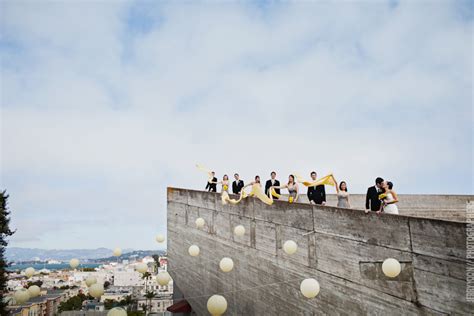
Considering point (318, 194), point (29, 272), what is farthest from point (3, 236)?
point (318, 194)

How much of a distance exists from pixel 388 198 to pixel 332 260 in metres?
1.62

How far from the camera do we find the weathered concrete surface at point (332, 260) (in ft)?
15.7

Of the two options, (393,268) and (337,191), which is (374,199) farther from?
(393,268)

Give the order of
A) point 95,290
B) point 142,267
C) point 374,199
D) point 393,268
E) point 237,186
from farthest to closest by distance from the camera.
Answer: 1. point 237,186
2. point 142,267
3. point 95,290
4. point 374,199
5. point 393,268

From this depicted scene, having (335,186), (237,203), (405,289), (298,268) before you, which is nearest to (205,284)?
(237,203)

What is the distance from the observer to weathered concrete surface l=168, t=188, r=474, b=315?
4773 millimetres

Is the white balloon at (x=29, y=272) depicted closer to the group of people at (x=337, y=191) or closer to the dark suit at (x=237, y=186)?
the group of people at (x=337, y=191)

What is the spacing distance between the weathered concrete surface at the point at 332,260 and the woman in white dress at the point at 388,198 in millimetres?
721

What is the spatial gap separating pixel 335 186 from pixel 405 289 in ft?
11.9

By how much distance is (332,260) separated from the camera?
22.2 ft

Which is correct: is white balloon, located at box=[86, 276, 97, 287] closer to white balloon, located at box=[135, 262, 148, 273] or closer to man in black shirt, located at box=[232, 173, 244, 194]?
white balloon, located at box=[135, 262, 148, 273]

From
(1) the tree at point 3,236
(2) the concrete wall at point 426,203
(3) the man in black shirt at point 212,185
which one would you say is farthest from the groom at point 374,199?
(1) the tree at point 3,236

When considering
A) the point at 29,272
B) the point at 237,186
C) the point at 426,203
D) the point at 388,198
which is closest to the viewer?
the point at 388,198

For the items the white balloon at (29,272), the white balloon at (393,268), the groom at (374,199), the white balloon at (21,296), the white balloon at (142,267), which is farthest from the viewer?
the white balloon at (29,272)
